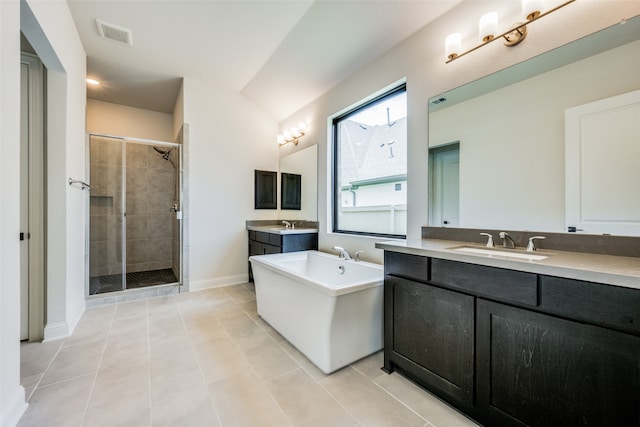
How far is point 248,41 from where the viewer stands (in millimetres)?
2840

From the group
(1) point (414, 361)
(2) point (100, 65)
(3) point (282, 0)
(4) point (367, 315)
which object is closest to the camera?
(1) point (414, 361)

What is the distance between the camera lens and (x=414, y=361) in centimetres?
161

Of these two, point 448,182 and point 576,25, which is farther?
point 448,182

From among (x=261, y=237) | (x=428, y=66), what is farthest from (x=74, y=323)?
(x=428, y=66)

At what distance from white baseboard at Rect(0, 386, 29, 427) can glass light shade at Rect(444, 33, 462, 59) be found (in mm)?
3203

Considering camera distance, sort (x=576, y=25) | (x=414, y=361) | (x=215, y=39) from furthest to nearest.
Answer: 1. (x=215, y=39)
2. (x=414, y=361)
3. (x=576, y=25)

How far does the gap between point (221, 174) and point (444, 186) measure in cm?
299

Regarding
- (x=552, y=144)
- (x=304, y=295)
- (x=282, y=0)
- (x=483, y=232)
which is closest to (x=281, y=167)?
(x=282, y=0)

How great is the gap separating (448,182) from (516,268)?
997 mm

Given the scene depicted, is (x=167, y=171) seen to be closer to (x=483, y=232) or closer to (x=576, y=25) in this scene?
(x=483, y=232)

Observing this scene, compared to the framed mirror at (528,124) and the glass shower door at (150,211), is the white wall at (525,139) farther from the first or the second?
the glass shower door at (150,211)

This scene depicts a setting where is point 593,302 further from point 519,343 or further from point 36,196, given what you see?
point 36,196

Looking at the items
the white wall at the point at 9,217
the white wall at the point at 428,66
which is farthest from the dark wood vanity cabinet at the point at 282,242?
the white wall at the point at 9,217

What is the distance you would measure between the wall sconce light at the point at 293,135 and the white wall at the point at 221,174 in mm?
248
